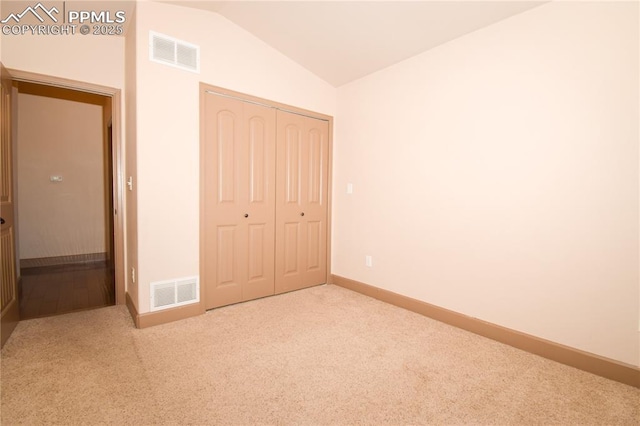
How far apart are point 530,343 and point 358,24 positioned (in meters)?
2.95

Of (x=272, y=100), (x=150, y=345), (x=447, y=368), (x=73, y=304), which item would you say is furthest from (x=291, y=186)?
(x=73, y=304)

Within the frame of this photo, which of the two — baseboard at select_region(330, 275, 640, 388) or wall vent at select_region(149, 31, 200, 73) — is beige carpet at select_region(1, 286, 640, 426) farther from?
wall vent at select_region(149, 31, 200, 73)

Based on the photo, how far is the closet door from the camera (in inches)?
135

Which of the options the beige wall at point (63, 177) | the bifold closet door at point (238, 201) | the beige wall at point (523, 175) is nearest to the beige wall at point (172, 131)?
the bifold closet door at point (238, 201)

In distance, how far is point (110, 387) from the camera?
5.73 feet

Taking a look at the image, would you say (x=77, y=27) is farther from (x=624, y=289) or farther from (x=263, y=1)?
(x=624, y=289)

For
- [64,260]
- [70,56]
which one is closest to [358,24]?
[70,56]

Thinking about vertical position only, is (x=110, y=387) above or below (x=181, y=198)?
below

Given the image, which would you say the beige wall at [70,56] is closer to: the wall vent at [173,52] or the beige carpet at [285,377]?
the wall vent at [173,52]

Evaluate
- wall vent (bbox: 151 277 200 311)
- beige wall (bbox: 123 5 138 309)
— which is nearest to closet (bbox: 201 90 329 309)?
wall vent (bbox: 151 277 200 311)

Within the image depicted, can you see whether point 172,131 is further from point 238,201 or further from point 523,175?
point 523,175

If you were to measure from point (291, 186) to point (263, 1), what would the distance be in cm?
178

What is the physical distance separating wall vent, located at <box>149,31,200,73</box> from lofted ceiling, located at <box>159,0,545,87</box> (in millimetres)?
332

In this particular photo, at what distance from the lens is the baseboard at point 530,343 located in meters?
1.89
